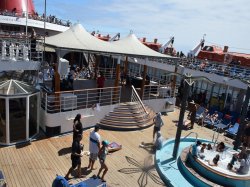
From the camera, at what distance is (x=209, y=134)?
51.7ft

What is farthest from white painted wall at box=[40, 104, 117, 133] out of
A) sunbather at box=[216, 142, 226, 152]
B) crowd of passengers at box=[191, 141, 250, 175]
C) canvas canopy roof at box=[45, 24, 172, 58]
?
sunbather at box=[216, 142, 226, 152]

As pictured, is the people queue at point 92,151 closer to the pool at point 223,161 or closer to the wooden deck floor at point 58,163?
the wooden deck floor at point 58,163

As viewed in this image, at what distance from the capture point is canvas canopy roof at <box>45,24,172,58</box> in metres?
12.8

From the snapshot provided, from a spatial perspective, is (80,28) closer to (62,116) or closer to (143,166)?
(62,116)

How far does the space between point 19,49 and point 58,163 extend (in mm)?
6491

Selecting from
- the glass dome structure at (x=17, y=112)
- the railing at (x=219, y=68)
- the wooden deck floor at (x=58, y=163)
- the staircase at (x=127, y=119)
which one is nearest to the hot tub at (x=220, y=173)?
the wooden deck floor at (x=58, y=163)

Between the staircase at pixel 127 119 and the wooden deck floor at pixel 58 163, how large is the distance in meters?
1.08

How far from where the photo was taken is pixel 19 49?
524 inches

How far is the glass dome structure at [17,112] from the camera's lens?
10.7 metres

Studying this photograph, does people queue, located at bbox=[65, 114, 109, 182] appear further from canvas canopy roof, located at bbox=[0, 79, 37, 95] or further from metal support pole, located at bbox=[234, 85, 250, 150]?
metal support pole, located at bbox=[234, 85, 250, 150]

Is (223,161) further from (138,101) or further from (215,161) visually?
(138,101)

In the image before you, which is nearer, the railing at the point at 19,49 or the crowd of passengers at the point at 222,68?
the railing at the point at 19,49

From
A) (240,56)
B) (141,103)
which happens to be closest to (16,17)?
(141,103)

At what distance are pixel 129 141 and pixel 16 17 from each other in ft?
65.8
